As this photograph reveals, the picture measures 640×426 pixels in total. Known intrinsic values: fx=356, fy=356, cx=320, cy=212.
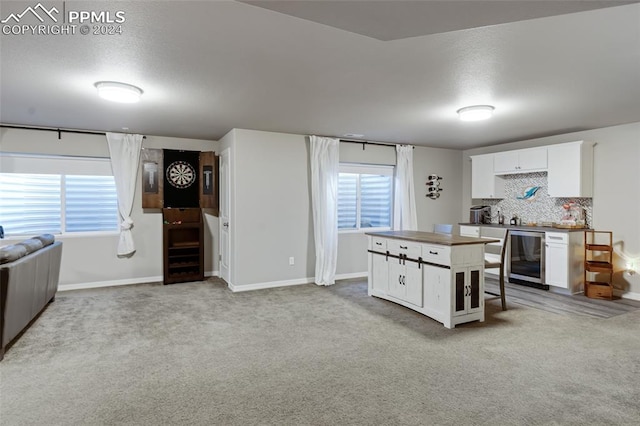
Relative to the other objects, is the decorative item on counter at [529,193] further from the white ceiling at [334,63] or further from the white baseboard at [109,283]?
the white baseboard at [109,283]

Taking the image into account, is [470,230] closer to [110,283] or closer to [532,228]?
[532,228]

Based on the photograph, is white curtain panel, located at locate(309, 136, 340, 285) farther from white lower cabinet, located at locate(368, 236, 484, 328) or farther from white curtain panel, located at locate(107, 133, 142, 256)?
white curtain panel, located at locate(107, 133, 142, 256)

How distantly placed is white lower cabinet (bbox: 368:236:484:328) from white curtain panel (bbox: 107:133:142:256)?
4024 millimetres

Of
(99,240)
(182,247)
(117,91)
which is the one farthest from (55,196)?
(117,91)

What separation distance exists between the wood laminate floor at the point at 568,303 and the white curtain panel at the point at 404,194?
1.76 metres

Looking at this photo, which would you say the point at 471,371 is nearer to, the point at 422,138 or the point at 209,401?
the point at 209,401

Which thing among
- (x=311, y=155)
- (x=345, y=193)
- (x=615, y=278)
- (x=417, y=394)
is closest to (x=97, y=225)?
(x=311, y=155)

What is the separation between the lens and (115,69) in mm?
2762

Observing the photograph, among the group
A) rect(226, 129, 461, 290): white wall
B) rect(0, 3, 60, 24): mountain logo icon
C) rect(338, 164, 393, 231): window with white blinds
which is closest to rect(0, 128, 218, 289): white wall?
rect(226, 129, 461, 290): white wall

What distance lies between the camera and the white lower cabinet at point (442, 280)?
11.7 ft

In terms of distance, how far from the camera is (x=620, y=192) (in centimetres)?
484

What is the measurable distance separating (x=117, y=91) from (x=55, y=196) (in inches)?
121

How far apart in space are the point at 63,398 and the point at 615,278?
630 cm

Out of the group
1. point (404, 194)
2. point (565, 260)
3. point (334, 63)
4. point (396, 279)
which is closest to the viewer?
point (334, 63)
